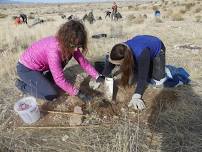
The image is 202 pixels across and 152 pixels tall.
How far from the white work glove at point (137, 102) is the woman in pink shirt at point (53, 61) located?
613 mm

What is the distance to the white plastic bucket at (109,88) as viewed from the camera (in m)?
5.02

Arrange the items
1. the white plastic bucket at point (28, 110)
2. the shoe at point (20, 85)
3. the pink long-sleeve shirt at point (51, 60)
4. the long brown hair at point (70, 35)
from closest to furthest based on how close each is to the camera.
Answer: the white plastic bucket at point (28, 110) < the long brown hair at point (70, 35) < the pink long-sleeve shirt at point (51, 60) < the shoe at point (20, 85)

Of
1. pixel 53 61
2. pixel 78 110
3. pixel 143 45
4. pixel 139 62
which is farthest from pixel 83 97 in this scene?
pixel 143 45

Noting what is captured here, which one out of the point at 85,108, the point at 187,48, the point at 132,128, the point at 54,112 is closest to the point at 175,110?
the point at 132,128

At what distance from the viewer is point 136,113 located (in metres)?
4.73

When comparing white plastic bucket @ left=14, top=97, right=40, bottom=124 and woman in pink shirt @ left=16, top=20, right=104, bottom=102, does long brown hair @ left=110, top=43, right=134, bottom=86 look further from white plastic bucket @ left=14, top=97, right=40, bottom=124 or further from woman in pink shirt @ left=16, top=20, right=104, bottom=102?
white plastic bucket @ left=14, top=97, right=40, bottom=124

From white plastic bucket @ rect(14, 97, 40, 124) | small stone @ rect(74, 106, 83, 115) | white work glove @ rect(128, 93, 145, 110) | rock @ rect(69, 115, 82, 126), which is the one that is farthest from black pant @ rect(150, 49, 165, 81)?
white plastic bucket @ rect(14, 97, 40, 124)

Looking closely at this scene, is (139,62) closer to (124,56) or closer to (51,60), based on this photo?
(124,56)

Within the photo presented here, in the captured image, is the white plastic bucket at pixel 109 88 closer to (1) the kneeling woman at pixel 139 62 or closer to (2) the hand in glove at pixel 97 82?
(1) the kneeling woman at pixel 139 62

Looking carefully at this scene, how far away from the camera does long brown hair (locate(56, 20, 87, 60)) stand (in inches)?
181

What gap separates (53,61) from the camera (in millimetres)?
4805

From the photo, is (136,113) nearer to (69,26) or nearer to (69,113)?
(69,113)

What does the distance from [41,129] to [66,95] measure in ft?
3.59

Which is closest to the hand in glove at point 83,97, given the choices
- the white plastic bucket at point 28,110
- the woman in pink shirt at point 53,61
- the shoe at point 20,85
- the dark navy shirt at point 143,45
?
the woman in pink shirt at point 53,61
